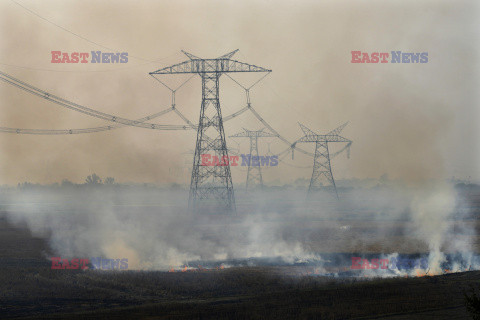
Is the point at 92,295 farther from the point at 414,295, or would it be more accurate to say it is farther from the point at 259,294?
the point at 414,295

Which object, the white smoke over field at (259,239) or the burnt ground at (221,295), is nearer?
the burnt ground at (221,295)

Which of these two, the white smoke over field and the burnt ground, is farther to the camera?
the white smoke over field

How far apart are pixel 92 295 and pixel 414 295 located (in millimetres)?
26508

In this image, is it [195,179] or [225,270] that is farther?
[195,179]

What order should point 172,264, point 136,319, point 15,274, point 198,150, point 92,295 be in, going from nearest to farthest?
1. point 136,319
2. point 92,295
3. point 15,274
4. point 172,264
5. point 198,150

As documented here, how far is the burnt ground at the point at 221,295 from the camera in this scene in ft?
128

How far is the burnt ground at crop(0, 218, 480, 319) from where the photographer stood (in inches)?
1531

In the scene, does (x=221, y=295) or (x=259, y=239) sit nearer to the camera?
(x=221, y=295)

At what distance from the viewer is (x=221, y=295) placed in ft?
145

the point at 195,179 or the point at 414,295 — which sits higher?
the point at 195,179

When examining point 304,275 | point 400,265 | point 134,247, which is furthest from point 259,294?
point 134,247

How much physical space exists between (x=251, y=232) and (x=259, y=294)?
43.7 metres

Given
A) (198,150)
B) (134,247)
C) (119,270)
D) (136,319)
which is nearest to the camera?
(136,319)

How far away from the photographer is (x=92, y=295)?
143ft
